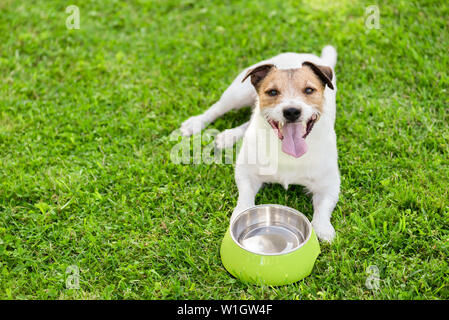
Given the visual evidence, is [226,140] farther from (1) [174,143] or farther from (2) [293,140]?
(2) [293,140]

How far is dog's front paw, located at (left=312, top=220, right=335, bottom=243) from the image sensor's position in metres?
3.87

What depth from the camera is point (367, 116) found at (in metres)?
5.22

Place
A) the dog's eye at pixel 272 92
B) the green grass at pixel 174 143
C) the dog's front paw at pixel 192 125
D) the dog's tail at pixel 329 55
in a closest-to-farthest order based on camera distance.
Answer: the green grass at pixel 174 143 < the dog's eye at pixel 272 92 < the dog's front paw at pixel 192 125 < the dog's tail at pixel 329 55

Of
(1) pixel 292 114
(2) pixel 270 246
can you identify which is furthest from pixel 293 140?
(2) pixel 270 246

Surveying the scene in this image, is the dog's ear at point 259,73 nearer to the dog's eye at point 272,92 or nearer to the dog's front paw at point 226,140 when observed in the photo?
the dog's eye at point 272,92

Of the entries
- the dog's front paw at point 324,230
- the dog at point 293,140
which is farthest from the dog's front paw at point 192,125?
the dog's front paw at point 324,230

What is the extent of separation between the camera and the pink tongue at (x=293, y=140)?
3939 mm

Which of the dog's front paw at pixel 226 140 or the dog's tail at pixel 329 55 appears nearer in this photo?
the dog's front paw at pixel 226 140

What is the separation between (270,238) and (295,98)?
1144 millimetres

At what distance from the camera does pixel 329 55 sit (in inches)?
227

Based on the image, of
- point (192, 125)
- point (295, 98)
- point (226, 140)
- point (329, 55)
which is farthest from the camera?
point (329, 55)

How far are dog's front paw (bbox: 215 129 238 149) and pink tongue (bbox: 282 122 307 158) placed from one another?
1180mm

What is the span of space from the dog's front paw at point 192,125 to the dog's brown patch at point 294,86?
1.36m
